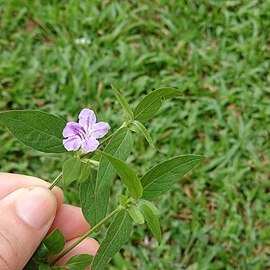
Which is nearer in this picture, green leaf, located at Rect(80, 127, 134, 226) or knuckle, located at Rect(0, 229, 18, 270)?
green leaf, located at Rect(80, 127, 134, 226)

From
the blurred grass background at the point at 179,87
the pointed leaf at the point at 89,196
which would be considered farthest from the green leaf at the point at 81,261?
the blurred grass background at the point at 179,87

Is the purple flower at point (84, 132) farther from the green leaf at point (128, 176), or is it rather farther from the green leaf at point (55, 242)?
the green leaf at point (55, 242)

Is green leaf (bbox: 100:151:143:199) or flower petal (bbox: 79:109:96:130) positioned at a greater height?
flower petal (bbox: 79:109:96:130)

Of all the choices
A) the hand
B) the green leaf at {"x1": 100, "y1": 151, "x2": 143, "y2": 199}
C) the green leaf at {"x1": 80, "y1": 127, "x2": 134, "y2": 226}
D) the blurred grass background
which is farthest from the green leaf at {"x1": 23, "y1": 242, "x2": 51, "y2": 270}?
the blurred grass background

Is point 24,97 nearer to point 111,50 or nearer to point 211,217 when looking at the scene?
point 111,50

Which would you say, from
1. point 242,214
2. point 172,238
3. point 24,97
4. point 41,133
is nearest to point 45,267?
point 41,133

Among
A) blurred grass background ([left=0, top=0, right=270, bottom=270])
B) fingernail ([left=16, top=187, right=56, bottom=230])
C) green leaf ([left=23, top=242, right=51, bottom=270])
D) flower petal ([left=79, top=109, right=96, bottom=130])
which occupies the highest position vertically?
flower petal ([left=79, top=109, right=96, bottom=130])

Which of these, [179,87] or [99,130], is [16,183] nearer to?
[99,130]

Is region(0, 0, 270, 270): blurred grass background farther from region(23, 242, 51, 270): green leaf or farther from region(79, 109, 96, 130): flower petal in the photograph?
region(79, 109, 96, 130): flower petal
